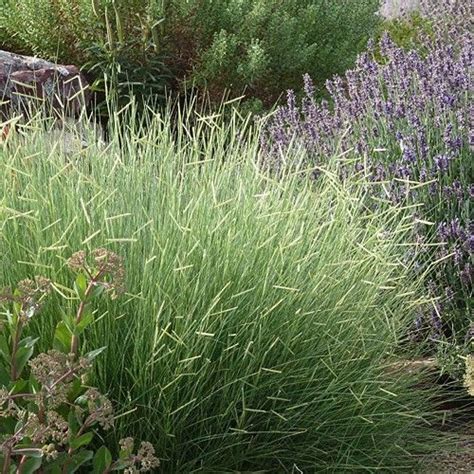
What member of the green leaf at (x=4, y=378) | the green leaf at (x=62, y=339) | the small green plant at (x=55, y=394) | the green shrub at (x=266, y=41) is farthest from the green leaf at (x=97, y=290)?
the green shrub at (x=266, y=41)

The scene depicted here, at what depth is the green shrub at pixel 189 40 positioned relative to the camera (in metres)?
6.03

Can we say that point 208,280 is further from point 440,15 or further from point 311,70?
point 440,15

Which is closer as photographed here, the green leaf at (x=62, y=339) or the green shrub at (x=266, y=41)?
the green leaf at (x=62, y=339)

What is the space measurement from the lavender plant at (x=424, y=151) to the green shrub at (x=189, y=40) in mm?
1698

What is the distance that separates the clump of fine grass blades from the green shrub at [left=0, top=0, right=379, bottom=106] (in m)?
3.11

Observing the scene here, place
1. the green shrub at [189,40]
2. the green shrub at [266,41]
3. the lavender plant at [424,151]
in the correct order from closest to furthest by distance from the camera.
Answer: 1. the lavender plant at [424,151]
2. the green shrub at [189,40]
3. the green shrub at [266,41]

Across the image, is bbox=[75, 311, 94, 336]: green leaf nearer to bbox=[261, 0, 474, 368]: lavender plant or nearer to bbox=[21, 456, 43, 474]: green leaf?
bbox=[21, 456, 43, 474]: green leaf

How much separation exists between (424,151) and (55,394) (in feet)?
7.18

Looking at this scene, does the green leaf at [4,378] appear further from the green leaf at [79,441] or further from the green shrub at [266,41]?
the green shrub at [266,41]

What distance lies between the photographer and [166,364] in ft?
7.87

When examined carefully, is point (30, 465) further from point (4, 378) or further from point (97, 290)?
point (97, 290)

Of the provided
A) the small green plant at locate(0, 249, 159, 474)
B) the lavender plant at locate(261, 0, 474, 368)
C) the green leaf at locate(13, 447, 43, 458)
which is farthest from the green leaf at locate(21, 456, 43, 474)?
the lavender plant at locate(261, 0, 474, 368)

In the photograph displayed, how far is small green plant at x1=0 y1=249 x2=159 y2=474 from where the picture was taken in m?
1.86

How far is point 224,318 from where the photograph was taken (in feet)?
8.27
